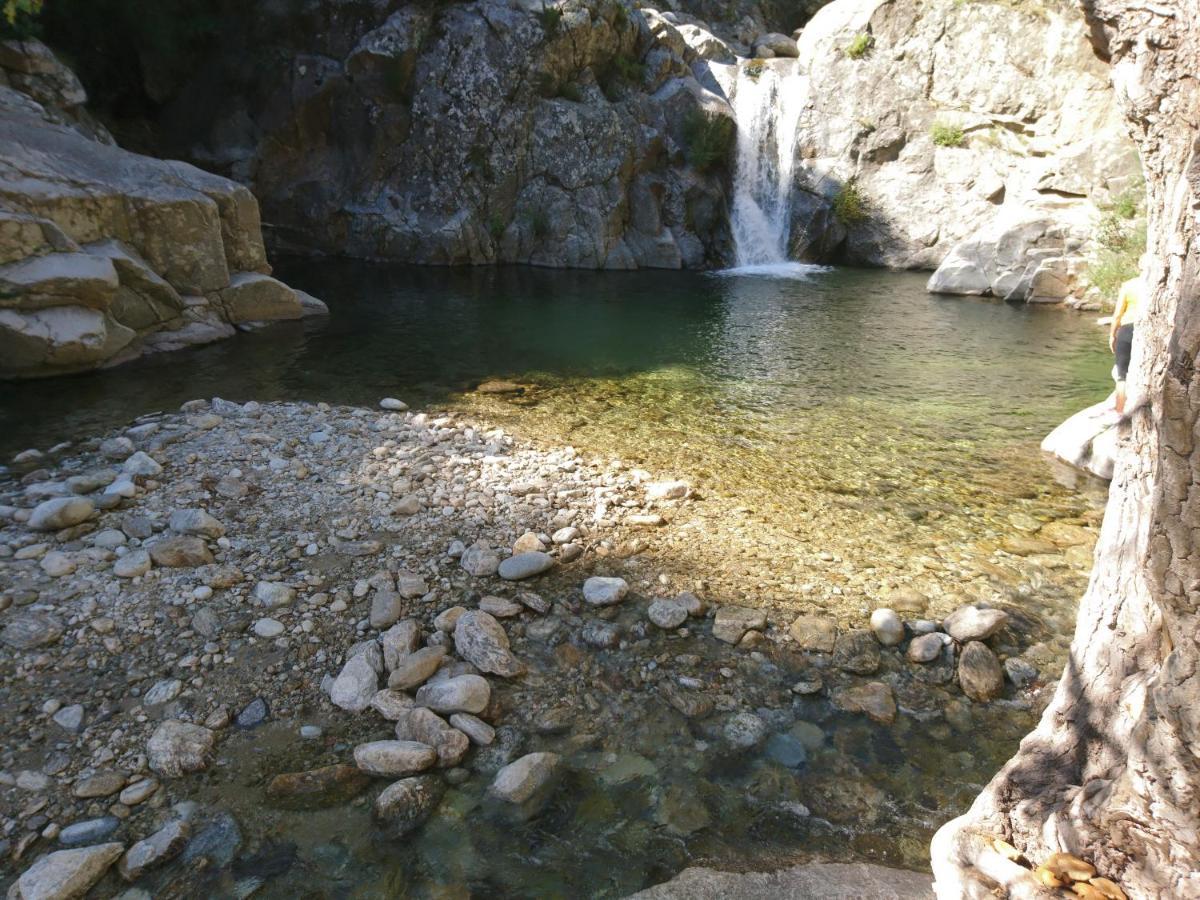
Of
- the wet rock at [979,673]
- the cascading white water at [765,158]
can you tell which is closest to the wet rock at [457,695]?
the wet rock at [979,673]

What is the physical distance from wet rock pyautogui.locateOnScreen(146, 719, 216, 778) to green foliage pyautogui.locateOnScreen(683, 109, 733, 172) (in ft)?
75.8

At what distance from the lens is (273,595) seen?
4121mm

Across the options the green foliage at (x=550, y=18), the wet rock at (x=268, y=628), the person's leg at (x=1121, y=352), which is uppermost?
the green foliage at (x=550, y=18)

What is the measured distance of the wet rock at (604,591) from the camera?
4262mm

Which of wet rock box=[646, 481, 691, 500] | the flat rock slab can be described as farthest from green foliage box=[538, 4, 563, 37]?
the flat rock slab

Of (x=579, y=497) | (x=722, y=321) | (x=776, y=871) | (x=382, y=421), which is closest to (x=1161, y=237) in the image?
(x=776, y=871)

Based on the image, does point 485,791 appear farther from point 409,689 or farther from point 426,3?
point 426,3

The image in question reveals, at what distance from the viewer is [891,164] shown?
23484 mm

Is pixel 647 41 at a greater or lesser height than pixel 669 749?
greater

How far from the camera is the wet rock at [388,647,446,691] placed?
353cm

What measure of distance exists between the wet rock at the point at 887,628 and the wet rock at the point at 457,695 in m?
2.20

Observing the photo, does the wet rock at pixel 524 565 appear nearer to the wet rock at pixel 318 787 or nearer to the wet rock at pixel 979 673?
the wet rock at pixel 318 787

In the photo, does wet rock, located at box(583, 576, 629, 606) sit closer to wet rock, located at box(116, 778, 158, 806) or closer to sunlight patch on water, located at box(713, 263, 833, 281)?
wet rock, located at box(116, 778, 158, 806)

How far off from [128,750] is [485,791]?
157 centimetres
